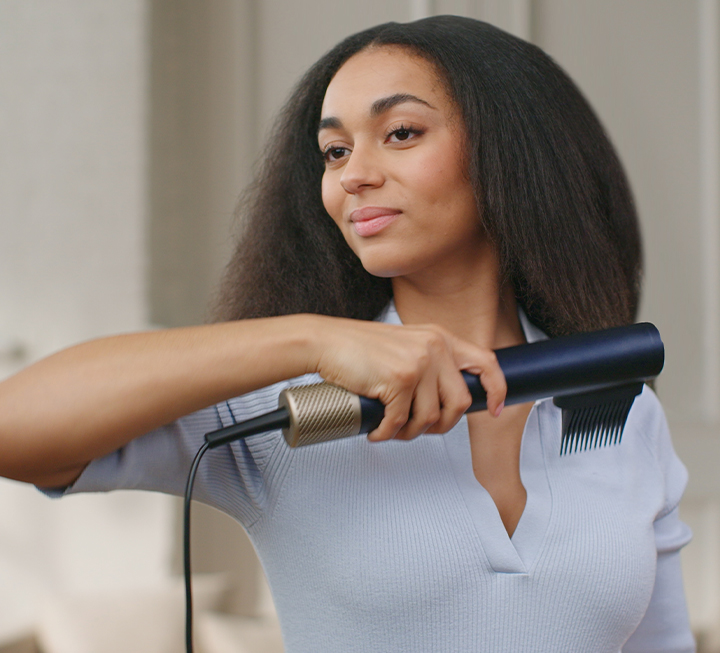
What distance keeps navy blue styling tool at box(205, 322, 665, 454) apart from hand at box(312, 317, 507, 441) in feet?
0.03

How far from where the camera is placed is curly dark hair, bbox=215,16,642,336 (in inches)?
30.7

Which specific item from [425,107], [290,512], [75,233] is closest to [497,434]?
[290,512]

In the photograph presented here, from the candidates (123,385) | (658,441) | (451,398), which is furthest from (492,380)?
(658,441)

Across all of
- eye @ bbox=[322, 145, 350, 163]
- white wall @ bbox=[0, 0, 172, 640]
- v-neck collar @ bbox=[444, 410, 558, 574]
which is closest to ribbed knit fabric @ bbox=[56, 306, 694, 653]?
v-neck collar @ bbox=[444, 410, 558, 574]

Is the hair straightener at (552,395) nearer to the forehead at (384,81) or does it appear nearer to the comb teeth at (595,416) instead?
the comb teeth at (595,416)

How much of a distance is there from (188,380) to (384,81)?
1.35ft

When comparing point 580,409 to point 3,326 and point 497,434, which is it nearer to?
point 497,434

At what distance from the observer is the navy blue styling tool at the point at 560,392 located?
19.8 inches

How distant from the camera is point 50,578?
1.58 m

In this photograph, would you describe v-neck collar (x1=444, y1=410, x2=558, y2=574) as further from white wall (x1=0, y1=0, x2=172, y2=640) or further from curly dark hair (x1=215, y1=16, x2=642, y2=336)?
white wall (x1=0, y1=0, x2=172, y2=640)

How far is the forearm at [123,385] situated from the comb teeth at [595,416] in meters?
0.30

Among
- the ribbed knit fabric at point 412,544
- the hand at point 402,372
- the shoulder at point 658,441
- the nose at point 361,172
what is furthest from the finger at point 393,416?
the shoulder at point 658,441

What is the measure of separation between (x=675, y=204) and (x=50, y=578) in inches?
66.5

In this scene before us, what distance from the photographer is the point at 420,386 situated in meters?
0.53
